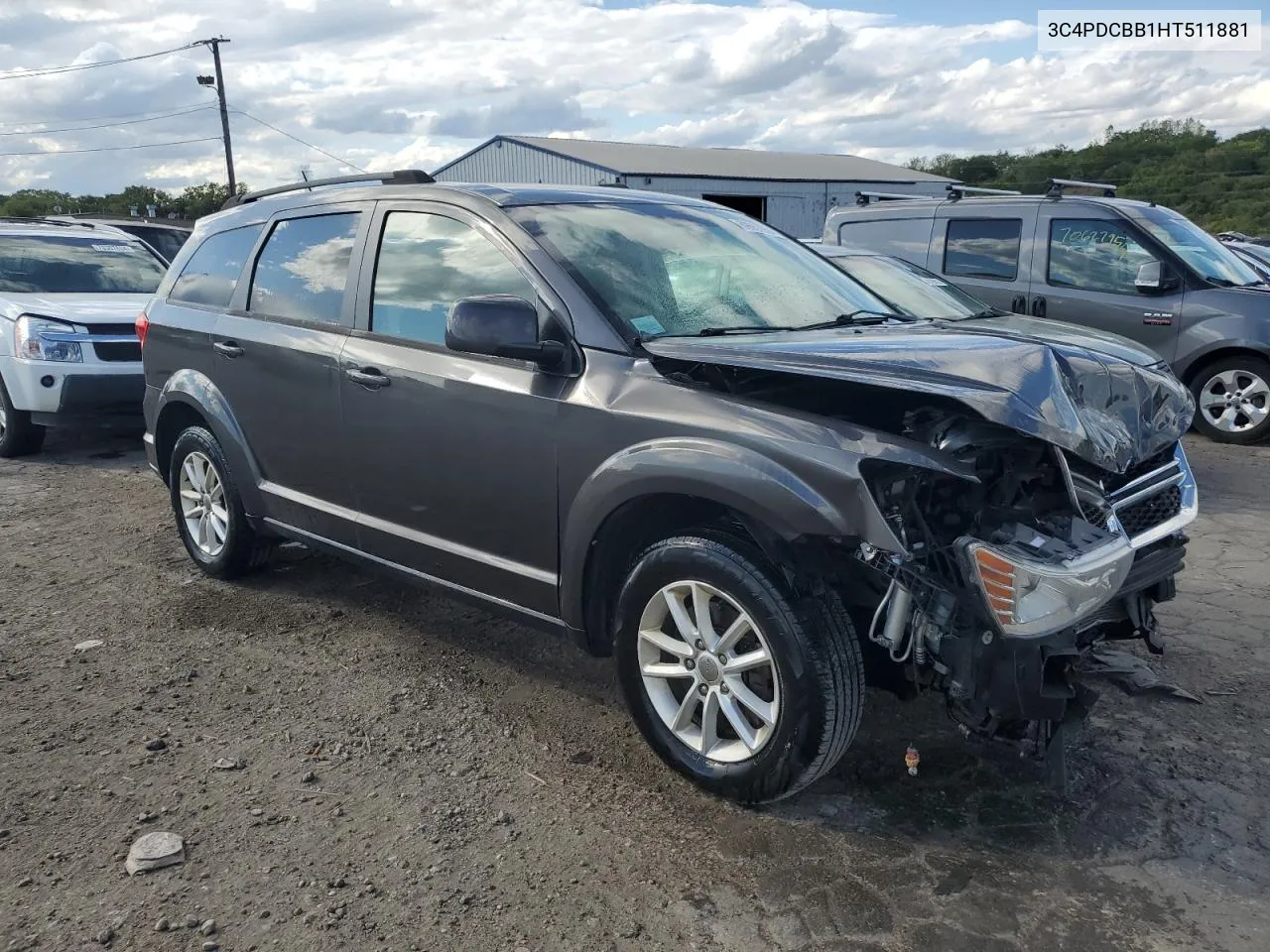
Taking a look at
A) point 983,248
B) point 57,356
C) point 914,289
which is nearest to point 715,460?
point 914,289

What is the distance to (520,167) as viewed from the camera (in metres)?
32.1

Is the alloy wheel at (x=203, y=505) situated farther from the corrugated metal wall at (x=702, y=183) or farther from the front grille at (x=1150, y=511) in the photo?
the corrugated metal wall at (x=702, y=183)

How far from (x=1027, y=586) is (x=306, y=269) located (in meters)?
3.21

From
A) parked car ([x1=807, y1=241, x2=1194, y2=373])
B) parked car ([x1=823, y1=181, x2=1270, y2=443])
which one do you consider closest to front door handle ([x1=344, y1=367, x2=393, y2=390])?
parked car ([x1=807, y1=241, x2=1194, y2=373])

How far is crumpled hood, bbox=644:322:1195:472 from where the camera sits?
260cm

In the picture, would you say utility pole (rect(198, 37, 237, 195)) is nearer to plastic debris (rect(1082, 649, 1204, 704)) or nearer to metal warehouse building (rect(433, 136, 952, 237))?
metal warehouse building (rect(433, 136, 952, 237))

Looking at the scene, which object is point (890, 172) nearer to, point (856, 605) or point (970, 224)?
point (970, 224)

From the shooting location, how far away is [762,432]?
2.87 m

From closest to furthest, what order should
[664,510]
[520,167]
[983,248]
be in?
[664,510]
[983,248]
[520,167]

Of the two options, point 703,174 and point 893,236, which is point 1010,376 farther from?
point 703,174

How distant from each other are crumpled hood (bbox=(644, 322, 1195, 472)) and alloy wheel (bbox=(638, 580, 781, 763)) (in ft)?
2.32

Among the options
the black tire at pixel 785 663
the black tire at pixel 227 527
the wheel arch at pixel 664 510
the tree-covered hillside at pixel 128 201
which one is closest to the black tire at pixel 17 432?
the black tire at pixel 227 527

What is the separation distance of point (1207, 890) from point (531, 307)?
2460 mm

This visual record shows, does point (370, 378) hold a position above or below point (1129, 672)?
above
